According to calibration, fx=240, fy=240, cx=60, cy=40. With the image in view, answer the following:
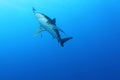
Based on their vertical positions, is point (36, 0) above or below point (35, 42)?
below

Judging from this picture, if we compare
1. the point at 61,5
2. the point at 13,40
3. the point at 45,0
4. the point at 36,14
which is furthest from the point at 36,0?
the point at 36,14

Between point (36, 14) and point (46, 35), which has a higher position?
point (46, 35)

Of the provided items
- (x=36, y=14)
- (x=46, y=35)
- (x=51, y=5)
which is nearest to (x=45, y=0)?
(x=51, y=5)

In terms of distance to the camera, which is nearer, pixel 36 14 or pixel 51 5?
pixel 36 14

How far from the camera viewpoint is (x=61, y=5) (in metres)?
11.0

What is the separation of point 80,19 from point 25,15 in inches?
109

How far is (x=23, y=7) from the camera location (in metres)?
10.8

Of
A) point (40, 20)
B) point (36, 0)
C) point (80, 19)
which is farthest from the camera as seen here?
point (80, 19)

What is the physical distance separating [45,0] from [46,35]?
3.44 meters

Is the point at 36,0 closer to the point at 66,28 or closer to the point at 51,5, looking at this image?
the point at 51,5

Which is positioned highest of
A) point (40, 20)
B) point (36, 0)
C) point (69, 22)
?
point (69, 22)

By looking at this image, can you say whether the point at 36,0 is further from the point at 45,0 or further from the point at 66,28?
the point at 66,28

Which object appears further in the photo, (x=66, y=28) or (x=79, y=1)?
(x=66, y=28)

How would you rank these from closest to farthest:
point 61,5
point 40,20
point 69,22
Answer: point 40,20
point 61,5
point 69,22
